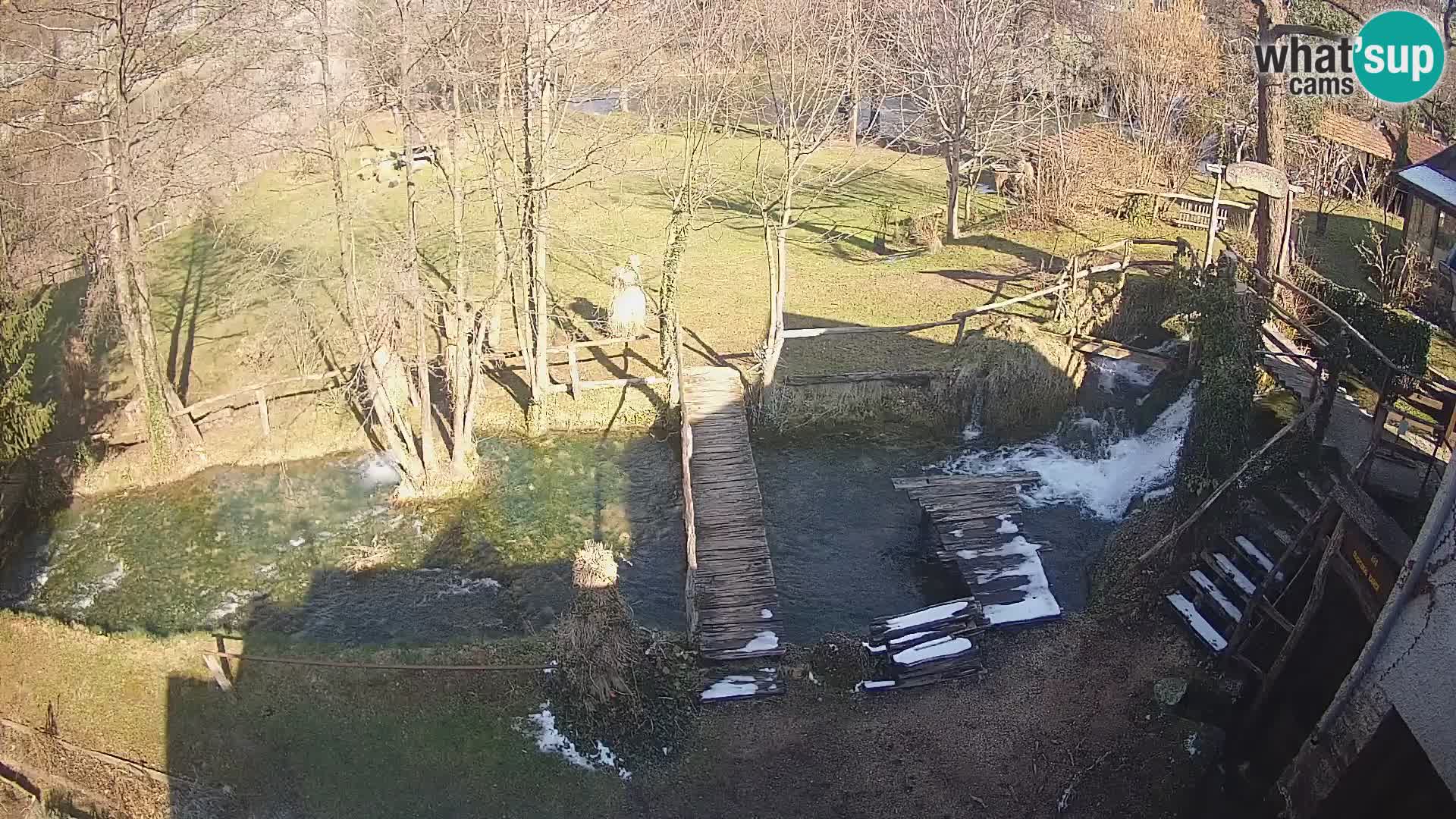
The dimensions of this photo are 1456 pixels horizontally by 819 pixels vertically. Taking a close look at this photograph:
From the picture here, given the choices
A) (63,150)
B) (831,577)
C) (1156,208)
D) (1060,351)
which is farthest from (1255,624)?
(63,150)

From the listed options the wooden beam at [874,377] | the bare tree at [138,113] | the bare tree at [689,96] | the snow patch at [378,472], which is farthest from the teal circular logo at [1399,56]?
the bare tree at [138,113]

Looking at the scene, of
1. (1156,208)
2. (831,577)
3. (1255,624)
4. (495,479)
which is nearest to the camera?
(1255,624)

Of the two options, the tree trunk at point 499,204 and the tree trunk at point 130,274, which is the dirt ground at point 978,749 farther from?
the tree trunk at point 130,274

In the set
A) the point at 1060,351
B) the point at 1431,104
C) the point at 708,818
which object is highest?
the point at 1431,104

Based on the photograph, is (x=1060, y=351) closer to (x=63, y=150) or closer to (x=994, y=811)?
(x=994, y=811)

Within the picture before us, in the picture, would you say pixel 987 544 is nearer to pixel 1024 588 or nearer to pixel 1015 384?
pixel 1024 588

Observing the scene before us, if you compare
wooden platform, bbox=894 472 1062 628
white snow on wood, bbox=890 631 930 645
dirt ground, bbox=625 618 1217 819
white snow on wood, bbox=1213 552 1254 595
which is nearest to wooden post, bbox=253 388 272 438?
dirt ground, bbox=625 618 1217 819

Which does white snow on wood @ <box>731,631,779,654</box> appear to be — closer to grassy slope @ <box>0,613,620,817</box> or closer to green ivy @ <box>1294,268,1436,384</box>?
grassy slope @ <box>0,613,620,817</box>
